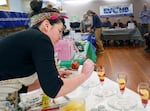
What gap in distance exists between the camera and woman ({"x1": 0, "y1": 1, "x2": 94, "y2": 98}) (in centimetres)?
89

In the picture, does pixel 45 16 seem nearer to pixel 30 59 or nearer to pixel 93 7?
pixel 30 59

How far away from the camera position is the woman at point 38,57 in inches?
35.1

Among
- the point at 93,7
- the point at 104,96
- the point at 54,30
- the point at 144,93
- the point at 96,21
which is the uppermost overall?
the point at 93,7

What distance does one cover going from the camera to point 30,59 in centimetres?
96

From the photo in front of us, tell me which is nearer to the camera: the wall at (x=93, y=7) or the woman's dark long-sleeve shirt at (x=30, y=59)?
the woman's dark long-sleeve shirt at (x=30, y=59)

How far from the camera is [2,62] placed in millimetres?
975

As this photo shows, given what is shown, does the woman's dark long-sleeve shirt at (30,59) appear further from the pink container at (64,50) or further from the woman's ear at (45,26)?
→ the pink container at (64,50)

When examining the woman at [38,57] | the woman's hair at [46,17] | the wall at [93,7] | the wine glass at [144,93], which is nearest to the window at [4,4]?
the woman's hair at [46,17]

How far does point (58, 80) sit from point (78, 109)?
19cm

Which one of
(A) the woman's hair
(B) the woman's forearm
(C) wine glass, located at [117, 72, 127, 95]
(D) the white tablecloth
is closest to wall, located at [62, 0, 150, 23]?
(D) the white tablecloth

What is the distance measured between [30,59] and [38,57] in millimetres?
89

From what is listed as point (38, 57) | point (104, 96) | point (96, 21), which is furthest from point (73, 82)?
point (96, 21)

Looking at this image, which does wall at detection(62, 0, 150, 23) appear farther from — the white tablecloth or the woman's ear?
the woman's ear

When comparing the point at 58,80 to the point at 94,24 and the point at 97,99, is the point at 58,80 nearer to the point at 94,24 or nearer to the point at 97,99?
the point at 97,99
